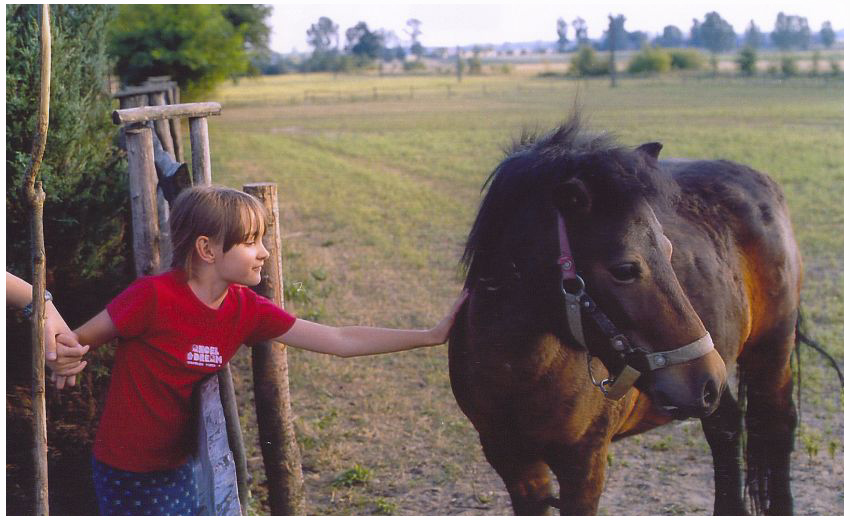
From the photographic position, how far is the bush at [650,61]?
46.3 meters

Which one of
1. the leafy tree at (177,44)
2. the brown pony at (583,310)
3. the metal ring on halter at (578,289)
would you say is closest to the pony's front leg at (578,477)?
the brown pony at (583,310)

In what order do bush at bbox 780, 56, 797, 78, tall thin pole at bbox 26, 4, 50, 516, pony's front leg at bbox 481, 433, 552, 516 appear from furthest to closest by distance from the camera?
bush at bbox 780, 56, 797, 78, pony's front leg at bbox 481, 433, 552, 516, tall thin pole at bbox 26, 4, 50, 516

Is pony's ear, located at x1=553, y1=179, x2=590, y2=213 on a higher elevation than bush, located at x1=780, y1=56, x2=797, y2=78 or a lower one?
lower

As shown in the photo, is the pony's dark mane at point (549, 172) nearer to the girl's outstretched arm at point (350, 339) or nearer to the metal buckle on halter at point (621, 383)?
the girl's outstretched arm at point (350, 339)

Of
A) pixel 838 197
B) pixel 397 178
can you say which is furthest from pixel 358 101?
pixel 838 197

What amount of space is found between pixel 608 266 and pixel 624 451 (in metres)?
2.85

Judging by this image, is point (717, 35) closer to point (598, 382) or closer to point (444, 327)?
point (598, 382)

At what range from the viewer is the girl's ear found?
2311 mm

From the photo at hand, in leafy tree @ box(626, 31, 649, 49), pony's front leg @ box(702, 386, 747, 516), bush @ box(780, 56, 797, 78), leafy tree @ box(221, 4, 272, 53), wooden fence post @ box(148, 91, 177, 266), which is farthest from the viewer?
bush @ box(780, 56, 797, 78)

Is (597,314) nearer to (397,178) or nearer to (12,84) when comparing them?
(12,84)

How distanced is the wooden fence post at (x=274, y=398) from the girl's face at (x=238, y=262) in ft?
3.13

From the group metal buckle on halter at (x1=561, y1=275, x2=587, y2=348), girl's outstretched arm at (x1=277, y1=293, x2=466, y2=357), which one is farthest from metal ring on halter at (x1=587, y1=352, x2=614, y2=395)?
girl's outstretched arm at (x1=277, y1=293, x2=466, y2=357)

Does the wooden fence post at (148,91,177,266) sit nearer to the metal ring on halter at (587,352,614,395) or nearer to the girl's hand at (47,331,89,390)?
the girl's hand at (47,331,89,390)

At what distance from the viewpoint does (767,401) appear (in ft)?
13.6
